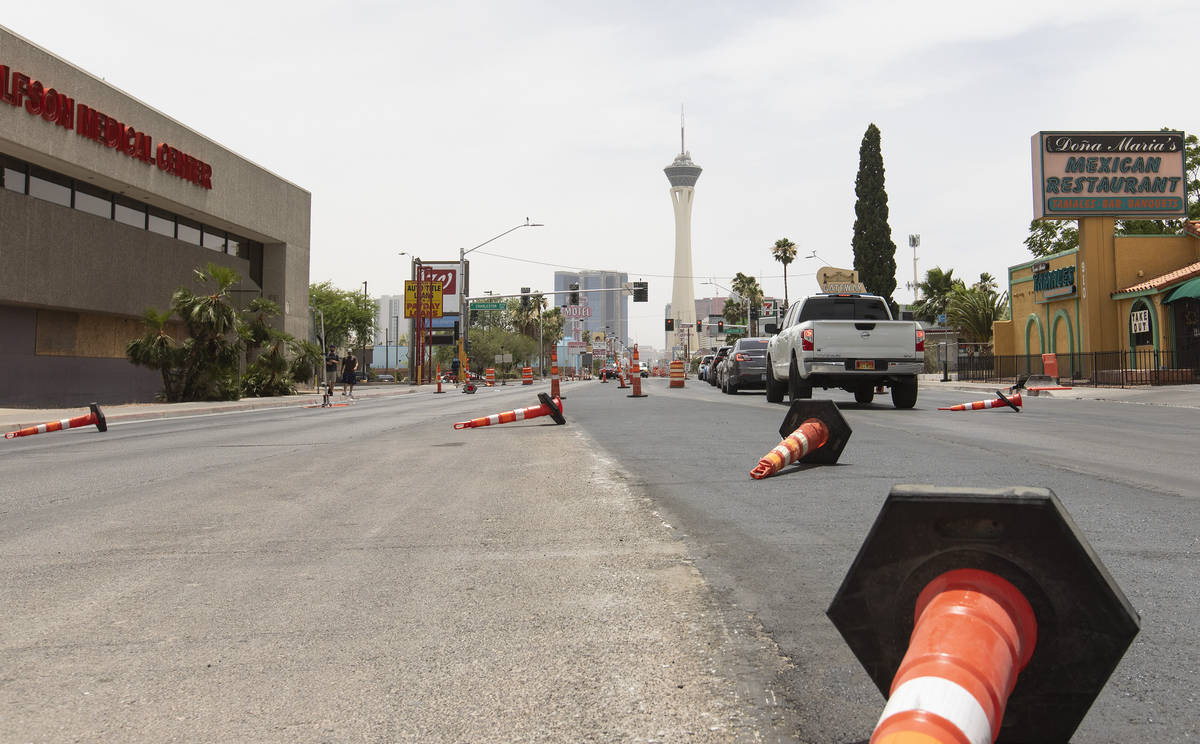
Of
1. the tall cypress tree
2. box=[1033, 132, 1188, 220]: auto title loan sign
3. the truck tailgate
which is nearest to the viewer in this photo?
the truck tailgate

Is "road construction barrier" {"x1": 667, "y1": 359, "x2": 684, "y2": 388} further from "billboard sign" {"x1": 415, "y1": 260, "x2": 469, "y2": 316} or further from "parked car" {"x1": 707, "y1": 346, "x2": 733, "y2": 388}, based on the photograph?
"billboard sign" {"x1": 415, "y1": 260, "x2": 469, "y2": 316}

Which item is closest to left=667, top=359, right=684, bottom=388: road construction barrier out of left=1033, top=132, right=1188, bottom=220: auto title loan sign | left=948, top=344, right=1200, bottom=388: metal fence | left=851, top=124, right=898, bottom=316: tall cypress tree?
left=948, top=344, right=1200, bottom=388: metal fence

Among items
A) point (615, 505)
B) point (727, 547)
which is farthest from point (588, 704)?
point (615, 505)

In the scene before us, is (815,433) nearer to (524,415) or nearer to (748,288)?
(524,415)

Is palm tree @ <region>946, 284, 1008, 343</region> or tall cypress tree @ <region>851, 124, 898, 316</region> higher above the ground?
tall cypress tree @ <region>851, 124, 898, 316</region>

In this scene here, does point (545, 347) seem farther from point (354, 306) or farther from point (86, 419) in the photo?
point (86, 419)

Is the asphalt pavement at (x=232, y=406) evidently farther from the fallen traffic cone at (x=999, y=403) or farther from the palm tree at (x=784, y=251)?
the palm tree at (x=784, y=251)

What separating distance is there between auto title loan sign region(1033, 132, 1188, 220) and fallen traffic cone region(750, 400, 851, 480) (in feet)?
102

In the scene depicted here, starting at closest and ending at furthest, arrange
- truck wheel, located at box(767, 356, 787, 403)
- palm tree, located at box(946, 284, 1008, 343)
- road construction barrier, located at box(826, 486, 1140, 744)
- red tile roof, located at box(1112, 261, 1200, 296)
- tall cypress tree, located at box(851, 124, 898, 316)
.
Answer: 1. road construction barrier, located at box(826, 486, 1140, 744)
2. truck wheel, located at box(767, 356, 787, 403)
3. red tile roof, located at box(1112, 261, 1200, 296)
4. palm tree, located at box(946, 284, 1008, 343)
5. tall cypress tree, located at box(851, 124, 898, 316)

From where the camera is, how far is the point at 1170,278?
30.8 m

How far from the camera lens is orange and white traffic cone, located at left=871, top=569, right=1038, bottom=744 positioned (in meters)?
1.40

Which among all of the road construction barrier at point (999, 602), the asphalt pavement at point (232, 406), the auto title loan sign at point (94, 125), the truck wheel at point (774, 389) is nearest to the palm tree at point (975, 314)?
the asphalt pavement at point (232, 406)

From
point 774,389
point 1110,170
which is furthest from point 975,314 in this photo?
point 774,389

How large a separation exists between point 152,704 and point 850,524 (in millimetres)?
3672
